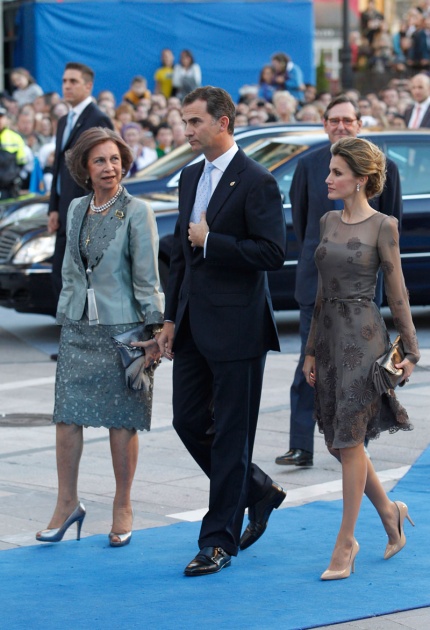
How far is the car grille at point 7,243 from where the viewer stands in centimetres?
1228

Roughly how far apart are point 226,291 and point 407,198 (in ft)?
23.0

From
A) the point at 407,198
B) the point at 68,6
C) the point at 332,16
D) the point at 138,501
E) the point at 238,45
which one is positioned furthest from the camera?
the point at 332,16

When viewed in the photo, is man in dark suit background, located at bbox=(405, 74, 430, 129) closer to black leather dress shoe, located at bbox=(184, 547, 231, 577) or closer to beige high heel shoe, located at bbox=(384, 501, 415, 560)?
beige high heel shoe, located at bbox=(384, 501, 415, 560)

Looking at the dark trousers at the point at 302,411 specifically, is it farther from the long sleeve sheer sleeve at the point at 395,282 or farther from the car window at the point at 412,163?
the car window at the point at 412,163

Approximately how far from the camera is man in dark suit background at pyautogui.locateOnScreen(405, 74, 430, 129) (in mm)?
14742

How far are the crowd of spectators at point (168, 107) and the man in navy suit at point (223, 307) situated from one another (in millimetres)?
8995

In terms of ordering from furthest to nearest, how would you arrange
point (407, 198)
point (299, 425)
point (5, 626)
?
point (407, 198) → point (299, 425) → point (5, 626)

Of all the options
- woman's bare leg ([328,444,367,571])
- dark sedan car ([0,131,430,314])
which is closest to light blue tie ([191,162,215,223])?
woman's bare leg ([328,444,367,571])

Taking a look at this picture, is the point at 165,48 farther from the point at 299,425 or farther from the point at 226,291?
the point at 226,291

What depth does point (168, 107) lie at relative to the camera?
22.3 m

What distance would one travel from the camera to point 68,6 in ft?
82.6

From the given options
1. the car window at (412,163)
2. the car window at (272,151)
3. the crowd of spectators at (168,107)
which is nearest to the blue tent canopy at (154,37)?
the crowd of spectators at (168,107)

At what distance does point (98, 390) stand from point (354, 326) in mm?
1181

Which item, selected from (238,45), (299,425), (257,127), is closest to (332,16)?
(238,45)
